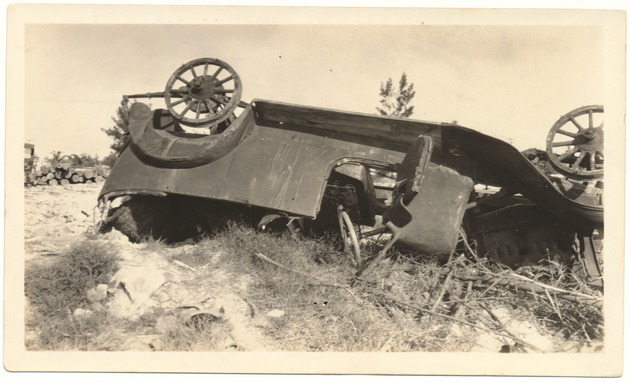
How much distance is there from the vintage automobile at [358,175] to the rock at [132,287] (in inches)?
46.7

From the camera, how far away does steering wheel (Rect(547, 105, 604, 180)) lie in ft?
17.6

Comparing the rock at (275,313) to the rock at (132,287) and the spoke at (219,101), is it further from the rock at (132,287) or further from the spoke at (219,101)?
the spoke at (219,101)

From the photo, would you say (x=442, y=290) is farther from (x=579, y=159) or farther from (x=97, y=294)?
(x=97, y=294)

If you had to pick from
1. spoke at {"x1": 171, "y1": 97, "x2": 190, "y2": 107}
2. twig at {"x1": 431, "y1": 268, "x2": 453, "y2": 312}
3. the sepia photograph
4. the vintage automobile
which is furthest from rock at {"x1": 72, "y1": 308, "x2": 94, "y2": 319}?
twig at {"x1": 431, "y1": 268, "x2": 453, "y2": 312}

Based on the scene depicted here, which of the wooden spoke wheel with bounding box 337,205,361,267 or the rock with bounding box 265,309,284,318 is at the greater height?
the wooden spoke wheel with bounding box 337,205,361,267

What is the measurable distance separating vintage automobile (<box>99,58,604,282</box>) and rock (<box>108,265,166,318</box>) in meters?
1.19

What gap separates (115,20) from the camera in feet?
17.3

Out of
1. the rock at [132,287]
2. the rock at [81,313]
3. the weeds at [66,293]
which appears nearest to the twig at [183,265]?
the rock at [132,287]

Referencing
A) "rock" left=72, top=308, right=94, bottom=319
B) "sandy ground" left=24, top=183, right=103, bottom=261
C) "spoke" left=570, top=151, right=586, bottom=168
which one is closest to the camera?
"rock" left=72, top=308, right=94, bottom=319

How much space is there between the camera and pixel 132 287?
5.24 meters

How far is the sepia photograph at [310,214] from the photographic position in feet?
15.6

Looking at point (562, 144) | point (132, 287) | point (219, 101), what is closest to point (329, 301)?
point (132, 287)

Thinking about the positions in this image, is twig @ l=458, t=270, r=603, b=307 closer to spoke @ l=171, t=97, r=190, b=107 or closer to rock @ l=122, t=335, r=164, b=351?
rock @ l=122, t=335, r=164, b=351

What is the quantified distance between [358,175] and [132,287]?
3199 millimetres
